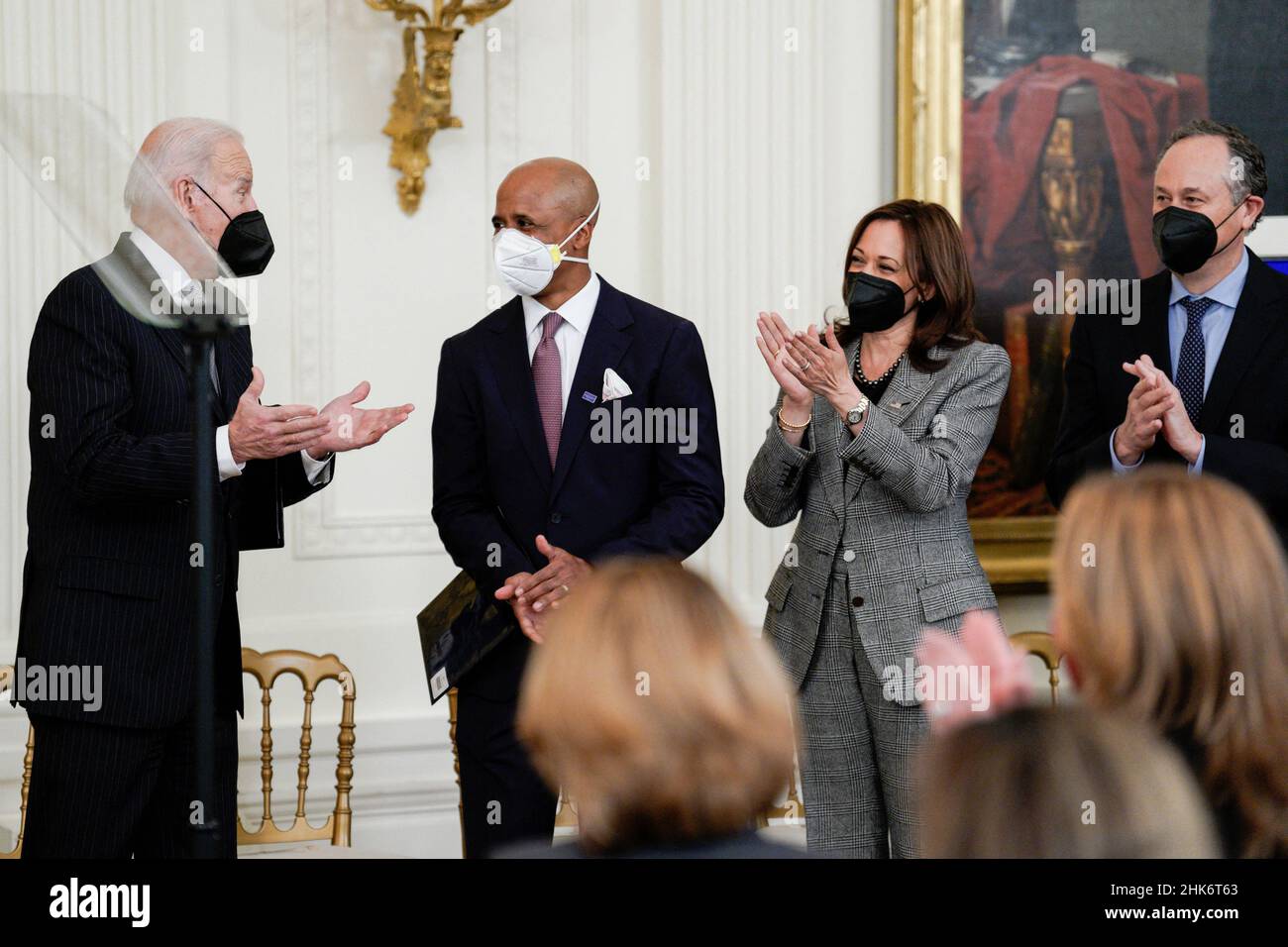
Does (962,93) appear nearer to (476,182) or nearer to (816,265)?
(816,265)

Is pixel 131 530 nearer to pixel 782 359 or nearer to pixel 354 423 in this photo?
pixel 354 423

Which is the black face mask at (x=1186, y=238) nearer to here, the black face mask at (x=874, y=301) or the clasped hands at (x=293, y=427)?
the black face mask at (x=874, y=301)

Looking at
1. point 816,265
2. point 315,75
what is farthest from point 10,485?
point 816,265

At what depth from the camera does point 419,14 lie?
4605 mm

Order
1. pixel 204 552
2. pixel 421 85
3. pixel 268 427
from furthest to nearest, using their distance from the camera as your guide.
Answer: pixel 421 85
pixel 268 427
pixel 204 552

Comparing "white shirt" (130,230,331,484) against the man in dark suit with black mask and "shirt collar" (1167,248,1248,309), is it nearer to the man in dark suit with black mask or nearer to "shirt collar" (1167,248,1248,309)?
the man in dark suit with black mask

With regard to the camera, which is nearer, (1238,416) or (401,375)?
(1238,416)

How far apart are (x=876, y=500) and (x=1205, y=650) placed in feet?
5.46

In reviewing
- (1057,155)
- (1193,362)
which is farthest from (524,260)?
(1057,155)

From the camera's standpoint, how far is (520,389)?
358 cm

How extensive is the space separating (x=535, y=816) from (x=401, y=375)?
1801 millimetres

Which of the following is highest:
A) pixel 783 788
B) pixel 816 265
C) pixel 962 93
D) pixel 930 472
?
pixel 962 93

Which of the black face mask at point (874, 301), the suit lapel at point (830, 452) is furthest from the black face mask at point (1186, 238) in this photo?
the suit lapel at point (830, 452)

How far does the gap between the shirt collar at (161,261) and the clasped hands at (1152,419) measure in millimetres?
2114
